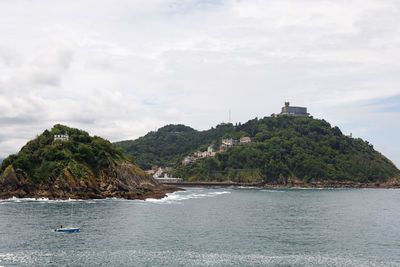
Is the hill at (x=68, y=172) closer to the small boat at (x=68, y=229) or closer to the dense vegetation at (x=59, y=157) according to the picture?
the dense vegetation at (x=59, y=157)

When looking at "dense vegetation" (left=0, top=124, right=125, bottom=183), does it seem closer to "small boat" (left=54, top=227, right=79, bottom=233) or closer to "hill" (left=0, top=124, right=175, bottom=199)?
"hill" (left=0, top=124, right=175, bottom=199)

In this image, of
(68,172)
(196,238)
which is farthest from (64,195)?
(196,238)

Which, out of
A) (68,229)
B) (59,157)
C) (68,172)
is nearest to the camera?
(68,229)

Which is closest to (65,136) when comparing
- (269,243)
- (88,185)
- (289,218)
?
(88,185)

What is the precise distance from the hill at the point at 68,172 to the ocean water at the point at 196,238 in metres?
34.2

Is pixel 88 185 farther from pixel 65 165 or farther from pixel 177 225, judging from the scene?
pixel 177 225

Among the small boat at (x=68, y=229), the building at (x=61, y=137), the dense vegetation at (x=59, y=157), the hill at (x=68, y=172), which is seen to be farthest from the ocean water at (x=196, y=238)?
the building at (x=61, y=137)

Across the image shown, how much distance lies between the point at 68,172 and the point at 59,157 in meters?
9.72

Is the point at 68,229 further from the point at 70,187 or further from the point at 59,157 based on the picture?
the point at 59,157

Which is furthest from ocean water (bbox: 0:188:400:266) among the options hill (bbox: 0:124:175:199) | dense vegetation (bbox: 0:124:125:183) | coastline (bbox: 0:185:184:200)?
dense vegetation (bbox: 0:124:125:183)

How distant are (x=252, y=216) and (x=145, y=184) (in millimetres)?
76244

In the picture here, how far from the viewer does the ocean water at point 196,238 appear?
154ft

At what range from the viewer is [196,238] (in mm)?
59250

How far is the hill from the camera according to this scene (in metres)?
124
